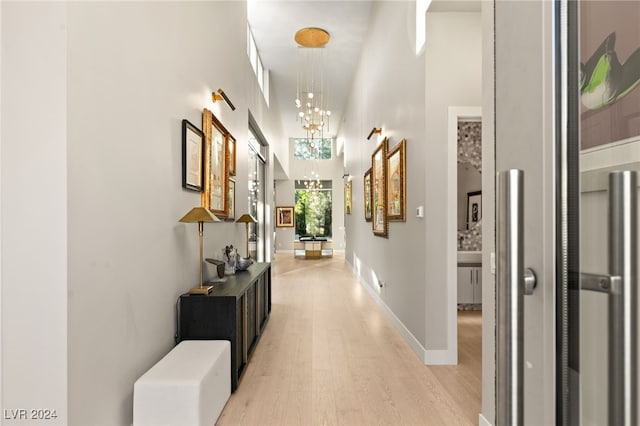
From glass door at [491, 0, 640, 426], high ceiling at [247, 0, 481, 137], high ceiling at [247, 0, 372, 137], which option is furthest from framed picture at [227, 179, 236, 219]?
glass door at [491, 0, 640, 426]

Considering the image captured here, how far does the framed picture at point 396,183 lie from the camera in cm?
384

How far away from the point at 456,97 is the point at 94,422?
340 centimetres

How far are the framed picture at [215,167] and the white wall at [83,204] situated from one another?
2.64ft

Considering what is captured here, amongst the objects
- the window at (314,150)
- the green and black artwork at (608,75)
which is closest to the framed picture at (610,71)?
the green and black artwork at (608,75)

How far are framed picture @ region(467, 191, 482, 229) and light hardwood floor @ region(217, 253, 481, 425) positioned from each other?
146 centimetres

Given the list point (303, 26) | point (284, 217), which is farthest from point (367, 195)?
point (284, 217)

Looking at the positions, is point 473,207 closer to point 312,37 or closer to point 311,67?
point 312,37

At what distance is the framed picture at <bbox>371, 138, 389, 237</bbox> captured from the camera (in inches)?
188

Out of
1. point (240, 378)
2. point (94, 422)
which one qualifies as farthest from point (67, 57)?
point (240, 378)

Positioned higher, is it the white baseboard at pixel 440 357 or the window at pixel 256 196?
the window at pixel 256 196

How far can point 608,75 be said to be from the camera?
0.56 metres

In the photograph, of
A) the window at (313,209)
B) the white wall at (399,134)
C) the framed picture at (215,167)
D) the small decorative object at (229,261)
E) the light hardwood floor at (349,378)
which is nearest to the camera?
the light hardwood floor at (349,378)

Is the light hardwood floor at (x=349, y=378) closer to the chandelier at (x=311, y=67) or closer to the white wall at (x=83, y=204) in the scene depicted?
the white wall at (x=83, y=204)

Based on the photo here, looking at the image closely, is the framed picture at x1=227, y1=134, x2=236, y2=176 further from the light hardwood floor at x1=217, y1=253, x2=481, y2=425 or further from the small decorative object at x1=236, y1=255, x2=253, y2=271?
the light hardwood floor at x1=217, y1=253, x2=481, y2=425
